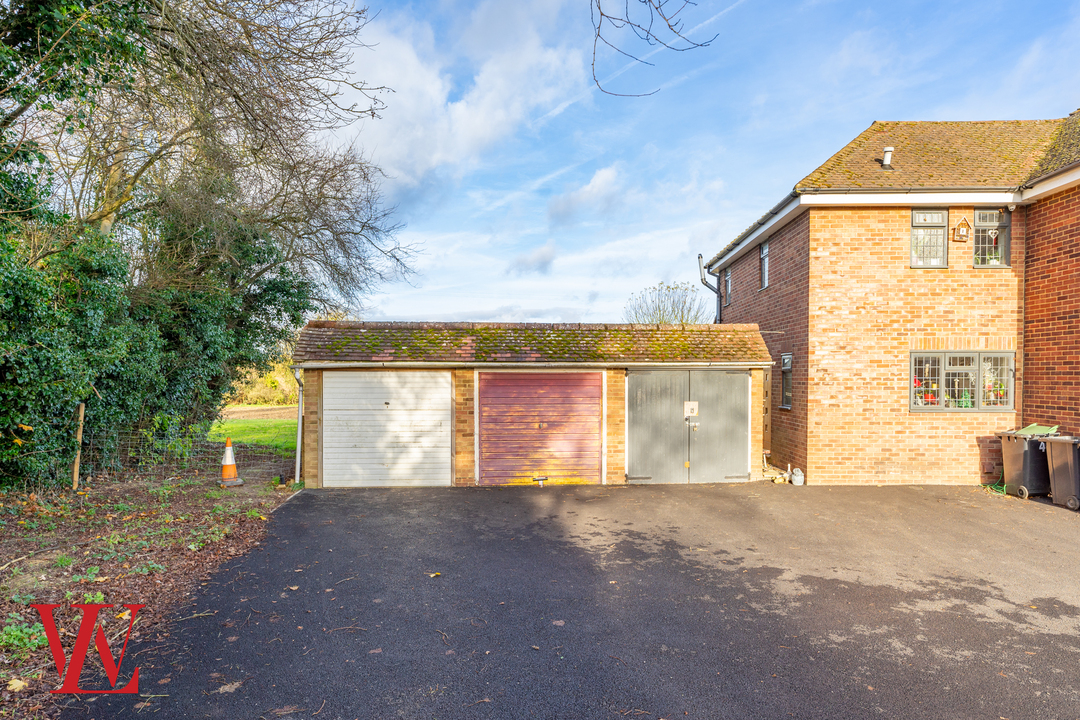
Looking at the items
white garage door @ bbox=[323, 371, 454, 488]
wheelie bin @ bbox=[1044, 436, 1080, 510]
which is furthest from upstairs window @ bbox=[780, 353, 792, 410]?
white garage door @ bbox=[323, 371, 454, 488]

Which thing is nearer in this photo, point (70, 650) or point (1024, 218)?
point (70, 650)

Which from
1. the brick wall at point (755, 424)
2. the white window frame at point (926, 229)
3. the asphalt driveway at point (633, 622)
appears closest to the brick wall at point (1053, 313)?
the white window frame at point (926, 229)

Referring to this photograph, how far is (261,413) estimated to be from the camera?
944 inches

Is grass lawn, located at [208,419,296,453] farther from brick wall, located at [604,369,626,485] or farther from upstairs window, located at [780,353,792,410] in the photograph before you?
upstairs window, located at [780,353,792,410]

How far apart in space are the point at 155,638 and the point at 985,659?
6.74 meters

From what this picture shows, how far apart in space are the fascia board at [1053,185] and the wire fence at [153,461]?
16409mm

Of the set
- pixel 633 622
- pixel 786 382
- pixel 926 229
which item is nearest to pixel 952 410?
pixel 786 382

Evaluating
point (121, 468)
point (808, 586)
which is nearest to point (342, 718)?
point (808, 586)

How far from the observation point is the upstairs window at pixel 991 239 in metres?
10.4

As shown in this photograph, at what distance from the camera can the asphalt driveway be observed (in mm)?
3375

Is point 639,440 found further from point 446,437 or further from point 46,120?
point 46,120

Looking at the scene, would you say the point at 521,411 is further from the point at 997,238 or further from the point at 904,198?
the point at 997,238

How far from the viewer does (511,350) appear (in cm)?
1084

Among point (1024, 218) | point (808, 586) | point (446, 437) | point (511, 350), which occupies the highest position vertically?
point (1024, 218)
